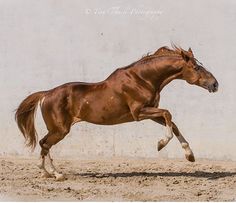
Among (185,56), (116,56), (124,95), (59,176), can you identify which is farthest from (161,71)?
(59,176)

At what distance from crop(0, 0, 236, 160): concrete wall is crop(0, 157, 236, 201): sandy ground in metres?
0.34

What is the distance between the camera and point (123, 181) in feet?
28.3

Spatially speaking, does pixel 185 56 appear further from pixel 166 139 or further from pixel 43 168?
pixel 43 168

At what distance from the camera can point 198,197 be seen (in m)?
7.83

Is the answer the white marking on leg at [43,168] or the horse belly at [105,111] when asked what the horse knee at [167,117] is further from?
the white marking on leg at [43,168]

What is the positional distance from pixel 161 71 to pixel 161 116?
62 cm

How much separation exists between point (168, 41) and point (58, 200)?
3491 mm

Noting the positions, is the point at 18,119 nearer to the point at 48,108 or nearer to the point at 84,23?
the point at 48,108

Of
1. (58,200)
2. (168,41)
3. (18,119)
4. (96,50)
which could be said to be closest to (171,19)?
(168,41)

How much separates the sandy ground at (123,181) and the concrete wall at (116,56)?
338 mm

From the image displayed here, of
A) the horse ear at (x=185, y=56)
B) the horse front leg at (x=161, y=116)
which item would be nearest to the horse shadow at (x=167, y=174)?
the horse front leg at (x=161, y=116)

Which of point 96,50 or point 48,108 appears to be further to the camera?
point 96,50

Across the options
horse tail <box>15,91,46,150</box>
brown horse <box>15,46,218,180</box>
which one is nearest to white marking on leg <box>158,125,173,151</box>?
brown horse <box>15,46,218,180</box>

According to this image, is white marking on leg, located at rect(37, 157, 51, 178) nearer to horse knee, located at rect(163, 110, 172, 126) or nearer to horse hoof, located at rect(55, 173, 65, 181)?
horse hoof, located at rect(55, 173, 65, 181)
